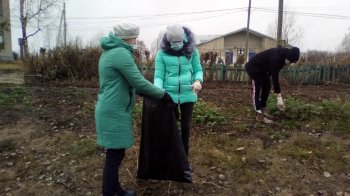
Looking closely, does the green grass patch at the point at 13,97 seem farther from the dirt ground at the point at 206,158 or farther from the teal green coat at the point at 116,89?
the teal green coat at the point at 116,89

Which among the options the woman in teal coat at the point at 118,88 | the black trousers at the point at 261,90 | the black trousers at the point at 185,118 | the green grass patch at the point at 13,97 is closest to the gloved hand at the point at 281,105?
the black trousers at the point at 261,90

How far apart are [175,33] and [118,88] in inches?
32.0

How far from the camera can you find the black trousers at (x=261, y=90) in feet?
16.8

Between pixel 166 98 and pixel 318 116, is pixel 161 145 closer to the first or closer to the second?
pixel 166 98

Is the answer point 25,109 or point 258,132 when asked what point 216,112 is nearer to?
point 258,132

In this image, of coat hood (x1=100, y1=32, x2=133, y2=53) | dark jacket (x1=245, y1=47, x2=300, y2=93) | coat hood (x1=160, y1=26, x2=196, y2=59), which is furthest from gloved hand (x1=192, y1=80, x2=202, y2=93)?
dark jacket (x1=245, y1=47, x2=300, y2=93)

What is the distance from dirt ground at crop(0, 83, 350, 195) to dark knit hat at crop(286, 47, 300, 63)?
39.5 inches

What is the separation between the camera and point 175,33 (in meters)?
3.12

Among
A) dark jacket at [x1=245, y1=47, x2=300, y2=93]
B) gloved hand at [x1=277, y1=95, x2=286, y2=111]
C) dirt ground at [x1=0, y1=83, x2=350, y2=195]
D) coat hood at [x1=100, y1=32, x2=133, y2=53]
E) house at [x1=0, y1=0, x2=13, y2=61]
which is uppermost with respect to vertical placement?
house at [x1=0, y1=0, x2=13, y2=61]

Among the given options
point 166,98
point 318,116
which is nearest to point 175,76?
point 166,98

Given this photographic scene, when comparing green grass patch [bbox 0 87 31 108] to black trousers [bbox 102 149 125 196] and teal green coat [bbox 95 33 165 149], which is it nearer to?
black trousers [bbox 102 149 125 196]

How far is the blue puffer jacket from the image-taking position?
325cm

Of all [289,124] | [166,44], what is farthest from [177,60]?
[289,124]

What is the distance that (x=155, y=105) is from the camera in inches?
119
